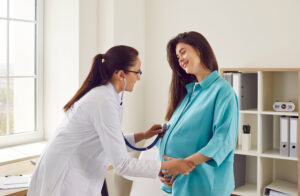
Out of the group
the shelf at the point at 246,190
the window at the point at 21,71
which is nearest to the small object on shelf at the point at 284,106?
the shelf at the point at 246,190

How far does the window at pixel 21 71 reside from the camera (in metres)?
2.90

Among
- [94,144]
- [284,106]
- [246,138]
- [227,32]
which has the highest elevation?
[227,32]

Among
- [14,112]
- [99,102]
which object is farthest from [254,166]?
[14,112]

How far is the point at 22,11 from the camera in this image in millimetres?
2990

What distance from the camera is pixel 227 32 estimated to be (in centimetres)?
308

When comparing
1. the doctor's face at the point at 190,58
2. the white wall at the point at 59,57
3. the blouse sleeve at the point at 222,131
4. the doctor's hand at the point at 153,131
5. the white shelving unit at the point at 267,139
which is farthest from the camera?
the white wall at the point at 59,57

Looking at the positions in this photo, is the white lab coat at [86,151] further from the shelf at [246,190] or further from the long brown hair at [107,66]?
the shelf at [246,190]

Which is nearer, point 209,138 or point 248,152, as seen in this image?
point 209,138

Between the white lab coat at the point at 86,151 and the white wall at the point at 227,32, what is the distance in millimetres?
1613

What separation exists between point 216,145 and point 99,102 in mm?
594

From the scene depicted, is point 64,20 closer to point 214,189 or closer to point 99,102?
point 99,102

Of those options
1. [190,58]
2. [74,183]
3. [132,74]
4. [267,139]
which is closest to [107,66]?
[132,74]

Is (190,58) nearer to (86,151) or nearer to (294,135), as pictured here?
(86,151)

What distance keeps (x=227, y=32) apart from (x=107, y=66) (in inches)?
63.5
